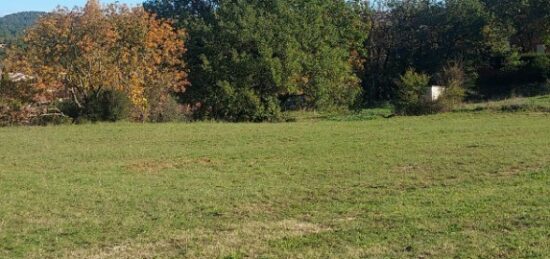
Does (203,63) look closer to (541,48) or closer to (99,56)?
(99,56)

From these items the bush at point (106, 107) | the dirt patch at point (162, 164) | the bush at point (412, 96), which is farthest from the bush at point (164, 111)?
the dirt patch at point (162, 164)

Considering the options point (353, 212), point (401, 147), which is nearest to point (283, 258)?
point (353, 212)

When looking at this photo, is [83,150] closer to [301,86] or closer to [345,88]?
[301,86]

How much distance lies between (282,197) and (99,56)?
1808 centimetres

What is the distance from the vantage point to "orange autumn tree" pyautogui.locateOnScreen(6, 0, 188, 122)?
24.3 m

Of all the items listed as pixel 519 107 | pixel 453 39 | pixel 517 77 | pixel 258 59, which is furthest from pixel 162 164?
pixel 453 39

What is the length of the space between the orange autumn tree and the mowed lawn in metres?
8.18

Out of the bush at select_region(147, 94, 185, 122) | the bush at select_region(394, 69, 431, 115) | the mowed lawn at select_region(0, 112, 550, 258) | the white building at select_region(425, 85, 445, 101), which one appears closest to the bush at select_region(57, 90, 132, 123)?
the bush at select_region(147, 94, 185, 122)

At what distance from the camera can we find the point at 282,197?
8703 millimetres

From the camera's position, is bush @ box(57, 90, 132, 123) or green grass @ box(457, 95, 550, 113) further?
bush @ box(57, 90, 132, 123)

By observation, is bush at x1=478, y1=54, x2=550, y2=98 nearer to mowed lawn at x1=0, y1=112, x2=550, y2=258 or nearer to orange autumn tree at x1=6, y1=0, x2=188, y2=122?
orange autumn tree at x1=6, y1=0, x2=188, y2=122

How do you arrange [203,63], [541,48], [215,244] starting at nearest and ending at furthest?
[215,244]
[203,63]
[541,48]

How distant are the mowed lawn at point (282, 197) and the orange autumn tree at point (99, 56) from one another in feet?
26.8

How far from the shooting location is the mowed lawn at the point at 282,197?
6004 mm
